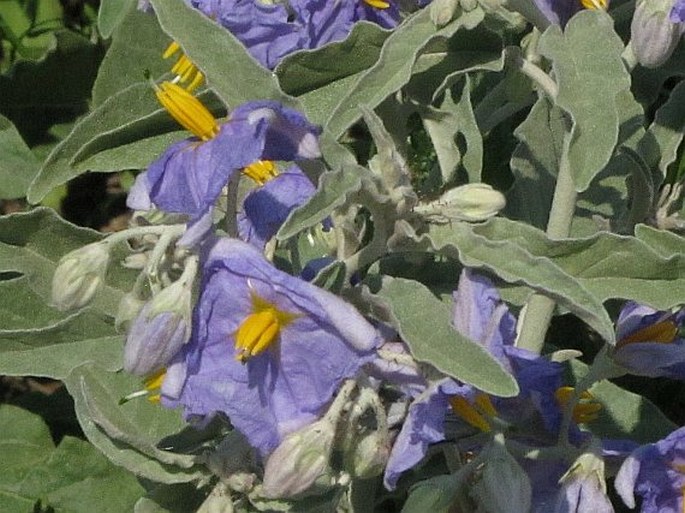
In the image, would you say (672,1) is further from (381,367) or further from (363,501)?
(363,501)

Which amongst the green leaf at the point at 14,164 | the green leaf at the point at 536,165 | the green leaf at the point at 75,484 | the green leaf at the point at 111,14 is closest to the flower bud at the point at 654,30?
the green leaf at the point at 536,165

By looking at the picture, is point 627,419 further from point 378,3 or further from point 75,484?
point 75,484

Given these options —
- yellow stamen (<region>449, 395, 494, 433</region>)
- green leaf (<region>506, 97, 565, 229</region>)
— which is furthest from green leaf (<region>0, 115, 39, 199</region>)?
yellow stamen (<region>449, 395, 494, 433</region>)

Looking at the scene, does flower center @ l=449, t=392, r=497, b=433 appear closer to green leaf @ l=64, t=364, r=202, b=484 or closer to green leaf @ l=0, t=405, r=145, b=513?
green leaf @ l=64, t=364, r=202, b=484

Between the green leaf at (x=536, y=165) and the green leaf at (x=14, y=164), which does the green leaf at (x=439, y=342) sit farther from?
the green leaf at (x=14, y=164)

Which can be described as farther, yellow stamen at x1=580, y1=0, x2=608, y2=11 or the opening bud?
yellow stamen at x1=580, y1=0, x2=608, y2=11

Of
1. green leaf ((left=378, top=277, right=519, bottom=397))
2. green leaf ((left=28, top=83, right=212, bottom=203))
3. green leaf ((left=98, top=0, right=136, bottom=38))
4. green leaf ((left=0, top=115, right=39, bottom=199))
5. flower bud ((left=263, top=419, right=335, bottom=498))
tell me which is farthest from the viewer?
green leaf ((left=0, top=115, right=39, bottom=199))
